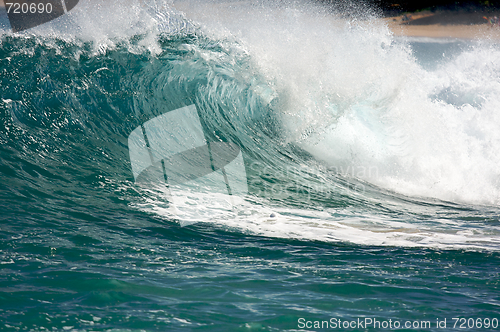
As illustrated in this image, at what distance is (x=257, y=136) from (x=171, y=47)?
2.66m

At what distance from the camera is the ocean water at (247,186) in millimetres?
2652

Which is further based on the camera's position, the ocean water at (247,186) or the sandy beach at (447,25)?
the sandy beach at (447,25)

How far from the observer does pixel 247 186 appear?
5.75 meters

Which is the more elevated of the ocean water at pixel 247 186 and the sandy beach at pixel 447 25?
the sandy beach at pixel 447 25

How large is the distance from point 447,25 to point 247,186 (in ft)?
118

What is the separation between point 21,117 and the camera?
5.68 metres

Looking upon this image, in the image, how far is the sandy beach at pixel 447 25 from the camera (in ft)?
112

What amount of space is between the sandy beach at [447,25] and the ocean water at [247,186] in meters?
26.1

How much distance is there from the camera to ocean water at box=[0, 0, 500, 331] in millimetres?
2652

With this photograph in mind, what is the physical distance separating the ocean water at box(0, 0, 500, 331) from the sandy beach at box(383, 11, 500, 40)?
26112 mm

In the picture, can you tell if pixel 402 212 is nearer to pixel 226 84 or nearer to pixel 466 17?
pixel 226 84

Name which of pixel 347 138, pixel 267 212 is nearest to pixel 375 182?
pixel 347 138

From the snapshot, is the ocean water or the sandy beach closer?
the ocean water

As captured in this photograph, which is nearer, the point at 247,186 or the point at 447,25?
the point at 247,186
